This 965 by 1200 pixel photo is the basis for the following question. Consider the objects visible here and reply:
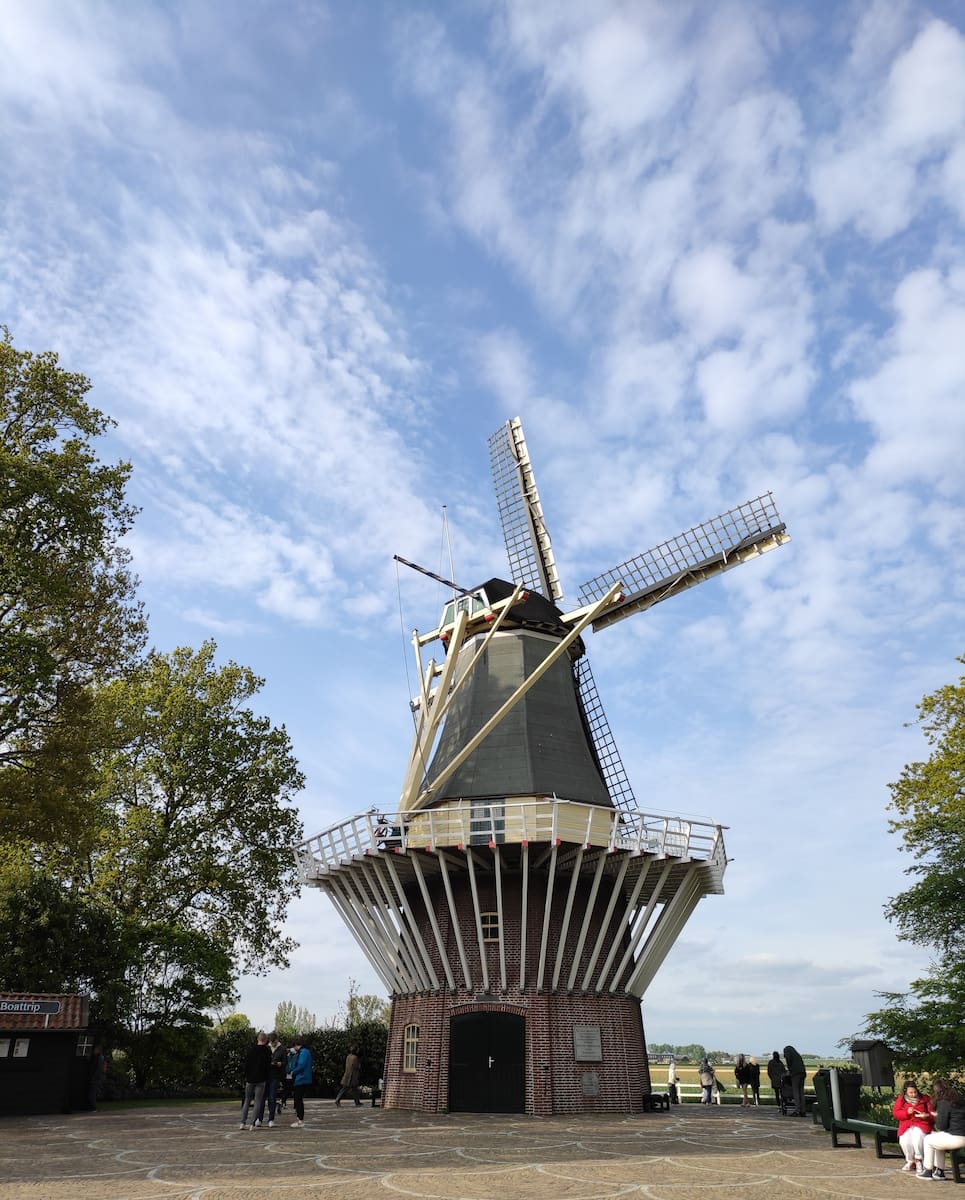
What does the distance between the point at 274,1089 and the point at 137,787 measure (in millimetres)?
13179

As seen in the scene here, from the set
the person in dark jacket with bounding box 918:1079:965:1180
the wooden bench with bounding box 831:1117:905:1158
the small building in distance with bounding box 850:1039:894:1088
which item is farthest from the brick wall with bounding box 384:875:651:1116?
the person in dark jacket with bounding box 918:1079:965:1180

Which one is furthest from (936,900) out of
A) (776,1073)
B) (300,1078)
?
(300,1078)

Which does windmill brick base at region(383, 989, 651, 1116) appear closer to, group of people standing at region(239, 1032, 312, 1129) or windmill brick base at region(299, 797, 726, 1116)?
windmill brick base at region(299, 797, 726, 1116)

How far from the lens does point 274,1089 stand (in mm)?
15539

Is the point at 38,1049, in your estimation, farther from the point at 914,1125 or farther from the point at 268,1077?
the point at 914,1125

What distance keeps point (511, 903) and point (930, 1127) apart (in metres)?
10.8

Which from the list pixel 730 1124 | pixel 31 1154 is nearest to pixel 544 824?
pixel 730 1124

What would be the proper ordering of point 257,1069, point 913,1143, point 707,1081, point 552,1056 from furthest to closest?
1. point 707,1081
2. point 552,1056
3. point 257,1069
4. point 913,1143

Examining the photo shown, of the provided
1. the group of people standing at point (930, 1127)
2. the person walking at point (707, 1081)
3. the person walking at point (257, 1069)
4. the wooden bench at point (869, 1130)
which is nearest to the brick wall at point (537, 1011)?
the person walking at point (707, 1081)

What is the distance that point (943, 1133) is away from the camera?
33.0ft

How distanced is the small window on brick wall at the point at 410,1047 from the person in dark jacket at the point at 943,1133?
12.5 m

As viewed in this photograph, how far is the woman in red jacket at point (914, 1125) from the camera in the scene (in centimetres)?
1051

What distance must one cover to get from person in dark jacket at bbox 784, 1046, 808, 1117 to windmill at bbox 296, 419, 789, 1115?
10.6 ft

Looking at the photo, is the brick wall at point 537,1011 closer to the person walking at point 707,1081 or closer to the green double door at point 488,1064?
the green double door at point 488,1064
